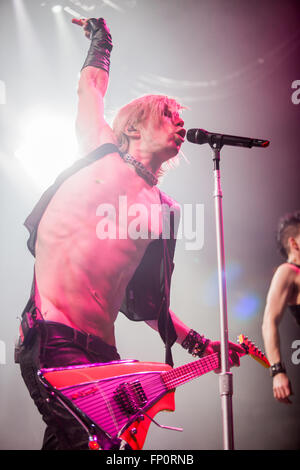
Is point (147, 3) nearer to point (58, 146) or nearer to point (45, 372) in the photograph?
point (58, 146)

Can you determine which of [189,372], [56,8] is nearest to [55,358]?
[189,372]

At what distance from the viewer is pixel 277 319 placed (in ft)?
8.82

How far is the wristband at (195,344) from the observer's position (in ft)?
8.25

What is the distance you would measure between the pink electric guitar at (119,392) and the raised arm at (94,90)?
128 centimetres

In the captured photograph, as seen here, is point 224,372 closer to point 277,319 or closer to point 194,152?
point 277,319

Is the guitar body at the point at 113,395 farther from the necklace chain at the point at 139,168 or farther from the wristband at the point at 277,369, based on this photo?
the necklace chain at the point at 139,168

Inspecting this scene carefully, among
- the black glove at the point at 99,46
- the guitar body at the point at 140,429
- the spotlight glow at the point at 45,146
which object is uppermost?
the black glove at the point at 99,46

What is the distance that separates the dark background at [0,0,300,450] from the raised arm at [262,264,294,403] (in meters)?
0.04

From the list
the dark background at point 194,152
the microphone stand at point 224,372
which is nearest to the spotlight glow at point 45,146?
the dark background at point 194,152

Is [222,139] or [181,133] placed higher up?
[181,133]

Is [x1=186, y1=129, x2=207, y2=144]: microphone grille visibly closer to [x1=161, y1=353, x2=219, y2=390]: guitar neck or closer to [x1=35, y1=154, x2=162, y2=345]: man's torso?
[x1=35, y1=154, x2=162, y2=345]: man's torso

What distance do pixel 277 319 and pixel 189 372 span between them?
754mm

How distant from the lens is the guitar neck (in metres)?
2.22

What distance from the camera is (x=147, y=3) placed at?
3.18m
